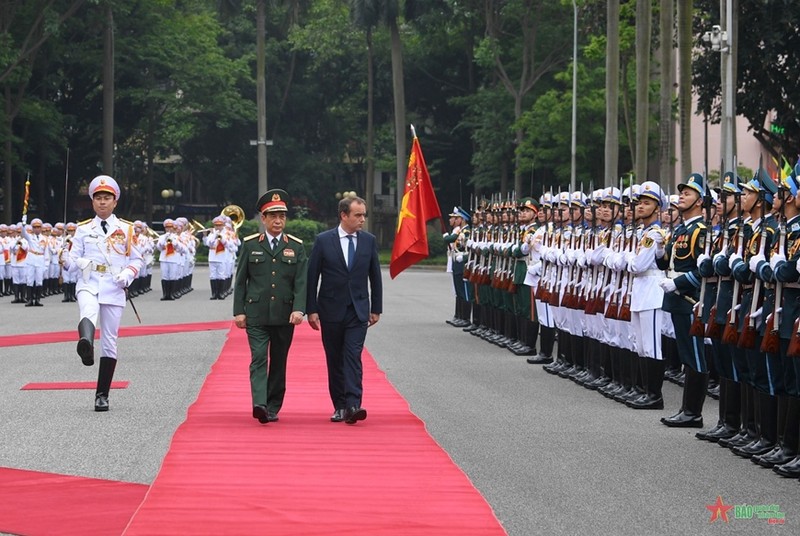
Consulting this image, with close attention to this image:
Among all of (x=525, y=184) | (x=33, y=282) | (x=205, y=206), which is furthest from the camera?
(x=205, y=206)

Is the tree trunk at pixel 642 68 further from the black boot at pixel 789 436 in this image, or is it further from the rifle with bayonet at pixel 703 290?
the black boot at pixel 789 436

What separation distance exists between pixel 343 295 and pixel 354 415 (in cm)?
105

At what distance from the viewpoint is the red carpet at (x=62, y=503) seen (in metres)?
8.25

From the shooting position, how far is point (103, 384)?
1364cm

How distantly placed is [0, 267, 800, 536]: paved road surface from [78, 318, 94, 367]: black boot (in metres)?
0.51

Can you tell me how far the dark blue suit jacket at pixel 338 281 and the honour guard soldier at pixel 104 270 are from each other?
71.2 inches

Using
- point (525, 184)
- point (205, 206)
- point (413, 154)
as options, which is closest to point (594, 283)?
point (413, 154)

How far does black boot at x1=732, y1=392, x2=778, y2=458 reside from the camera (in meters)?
10.8

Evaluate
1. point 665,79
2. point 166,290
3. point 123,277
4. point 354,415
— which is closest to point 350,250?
point 354,415

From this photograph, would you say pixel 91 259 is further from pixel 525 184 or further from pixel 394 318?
pixel 525 184

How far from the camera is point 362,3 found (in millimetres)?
64250

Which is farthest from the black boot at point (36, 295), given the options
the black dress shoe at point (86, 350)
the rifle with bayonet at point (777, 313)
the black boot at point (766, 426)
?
the rifle with bayonet at point (777, 313)

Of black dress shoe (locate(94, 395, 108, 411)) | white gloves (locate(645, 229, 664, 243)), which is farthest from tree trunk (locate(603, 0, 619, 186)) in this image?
black dress shoe (locate(94, 395, 108, 411))

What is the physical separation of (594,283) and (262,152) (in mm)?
52043
